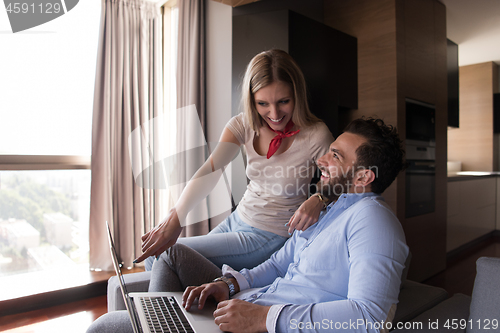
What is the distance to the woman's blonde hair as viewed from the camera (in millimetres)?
1435

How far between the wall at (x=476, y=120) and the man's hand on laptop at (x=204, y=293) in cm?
568

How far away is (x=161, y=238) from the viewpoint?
1199 millimetres

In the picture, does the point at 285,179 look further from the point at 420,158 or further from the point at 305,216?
the point at 420,158

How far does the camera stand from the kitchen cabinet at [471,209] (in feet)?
12.1

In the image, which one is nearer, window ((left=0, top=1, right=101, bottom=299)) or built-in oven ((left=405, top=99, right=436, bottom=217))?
window ((left=0, top=1, right=101, bottom=299))

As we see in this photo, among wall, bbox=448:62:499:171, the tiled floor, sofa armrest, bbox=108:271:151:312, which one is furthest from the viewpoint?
wall, bbox=448:62:499:171

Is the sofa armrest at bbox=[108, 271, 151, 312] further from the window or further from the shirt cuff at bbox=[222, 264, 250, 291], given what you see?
the window

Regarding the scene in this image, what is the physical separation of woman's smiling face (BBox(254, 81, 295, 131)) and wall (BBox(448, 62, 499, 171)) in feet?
17.1

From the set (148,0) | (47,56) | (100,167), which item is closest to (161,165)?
(100,167)

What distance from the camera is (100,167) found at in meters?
2.81

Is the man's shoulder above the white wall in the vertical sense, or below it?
below

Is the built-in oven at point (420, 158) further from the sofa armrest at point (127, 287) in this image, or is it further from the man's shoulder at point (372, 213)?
the sofa armrest at point (127, 287)

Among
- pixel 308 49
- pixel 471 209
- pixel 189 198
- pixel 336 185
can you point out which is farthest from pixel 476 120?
pixel 189 198

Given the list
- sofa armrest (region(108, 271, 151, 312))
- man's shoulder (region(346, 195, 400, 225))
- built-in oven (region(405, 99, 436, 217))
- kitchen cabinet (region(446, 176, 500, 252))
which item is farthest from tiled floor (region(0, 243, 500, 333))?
man's shoulder (region(346, 195, 400, 225))
